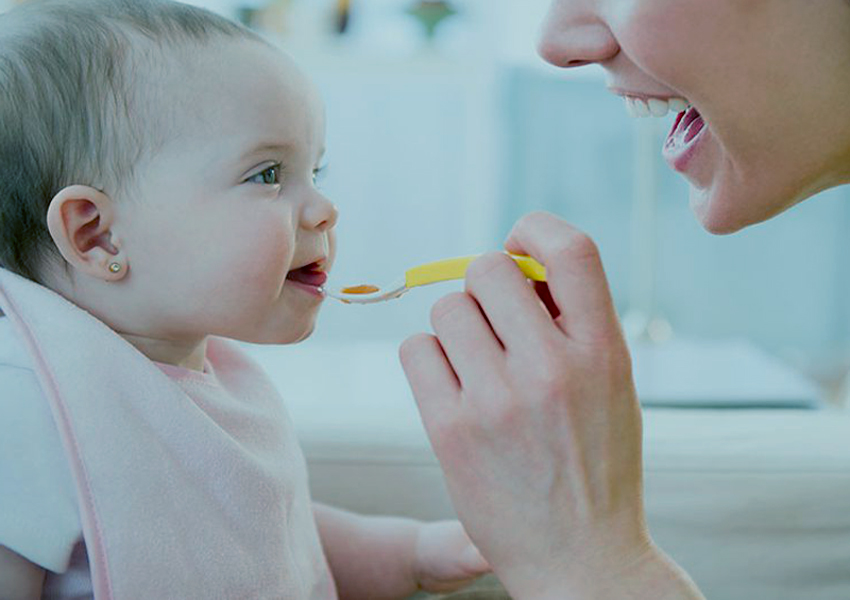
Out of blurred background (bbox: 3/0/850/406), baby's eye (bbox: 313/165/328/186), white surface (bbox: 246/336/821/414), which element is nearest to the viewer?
baby's eye (bbox: 313/165/328/186)

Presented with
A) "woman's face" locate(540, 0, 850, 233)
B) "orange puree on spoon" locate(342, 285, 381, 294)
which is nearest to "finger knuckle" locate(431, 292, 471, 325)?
"orange puree on spoon" locate(342, 285, 381, 294)

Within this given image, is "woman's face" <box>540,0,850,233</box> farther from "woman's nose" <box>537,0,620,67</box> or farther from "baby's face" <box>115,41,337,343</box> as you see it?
"baby's face" <box>115,41,337,343</box>

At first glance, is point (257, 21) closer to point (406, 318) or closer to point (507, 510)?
point (406, 318)

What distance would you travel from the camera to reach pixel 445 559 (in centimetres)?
108

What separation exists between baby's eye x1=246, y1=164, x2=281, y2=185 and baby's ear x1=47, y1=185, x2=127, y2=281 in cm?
11

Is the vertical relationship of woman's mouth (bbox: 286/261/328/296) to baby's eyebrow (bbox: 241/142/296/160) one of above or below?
below

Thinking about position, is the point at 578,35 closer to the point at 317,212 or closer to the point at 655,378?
the point at 317,212

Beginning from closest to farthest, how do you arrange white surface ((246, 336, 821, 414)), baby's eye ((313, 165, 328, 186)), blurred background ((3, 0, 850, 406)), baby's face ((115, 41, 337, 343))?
baby's face ((115, 41, 337, 343)), baby's eye ((313, 165, 328, 186)), white surface ((246, 336, 821, 414)), blurred background ((3, 0, 850, 406))

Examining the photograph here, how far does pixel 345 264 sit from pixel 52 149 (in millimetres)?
2861

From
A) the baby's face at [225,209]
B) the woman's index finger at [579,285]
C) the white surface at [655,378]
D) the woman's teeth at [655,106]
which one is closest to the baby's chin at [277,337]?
the baby's face at [225,209]

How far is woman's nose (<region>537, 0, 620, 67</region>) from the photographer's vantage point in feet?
3.04

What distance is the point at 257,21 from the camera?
3.55 metres

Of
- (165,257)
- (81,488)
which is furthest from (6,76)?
(81,488)

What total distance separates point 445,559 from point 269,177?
421 mm
